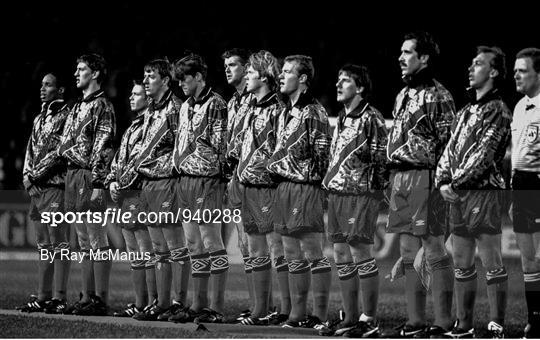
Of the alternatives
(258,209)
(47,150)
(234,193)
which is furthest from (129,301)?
(258,209)

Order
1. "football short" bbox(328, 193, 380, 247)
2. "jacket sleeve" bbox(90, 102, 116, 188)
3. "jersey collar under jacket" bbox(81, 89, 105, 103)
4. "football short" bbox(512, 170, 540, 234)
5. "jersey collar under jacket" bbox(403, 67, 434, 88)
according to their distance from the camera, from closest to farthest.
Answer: "football short" bbox(512, 170, 540, 234) < "jersey collar under jacket" bbox(403, 67, 434, 88) < "football short" bbox(328, 193, 380, 247) < "jacket sleeve" bbox(90, 102, 116, 188) < "jersey collar under jacket" bbox(81, 89, 105, 103)

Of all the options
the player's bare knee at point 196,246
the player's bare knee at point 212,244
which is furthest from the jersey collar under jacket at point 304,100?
the player's bare knee at point 196,246

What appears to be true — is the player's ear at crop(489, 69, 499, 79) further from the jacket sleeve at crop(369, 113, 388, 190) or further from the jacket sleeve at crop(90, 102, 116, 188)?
the jacket sleeve at crop(90, 102, 116, 188)

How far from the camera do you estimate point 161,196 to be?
38.4ft

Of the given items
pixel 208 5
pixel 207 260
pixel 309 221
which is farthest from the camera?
pixel 208 5

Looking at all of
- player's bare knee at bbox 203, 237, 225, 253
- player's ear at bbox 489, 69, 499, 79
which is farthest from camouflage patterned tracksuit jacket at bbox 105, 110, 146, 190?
player's ear at bbox 489, 69, 499, 79

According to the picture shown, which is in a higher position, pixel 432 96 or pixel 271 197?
pixel 432 96

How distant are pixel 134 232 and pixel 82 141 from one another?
105 centimetres

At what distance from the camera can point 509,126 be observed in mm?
9203

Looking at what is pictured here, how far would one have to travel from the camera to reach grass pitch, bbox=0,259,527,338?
406 inches

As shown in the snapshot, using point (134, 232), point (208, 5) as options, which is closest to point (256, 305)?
point (134, 232)

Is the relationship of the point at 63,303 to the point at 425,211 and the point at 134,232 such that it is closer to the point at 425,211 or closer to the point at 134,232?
the point at 134,232

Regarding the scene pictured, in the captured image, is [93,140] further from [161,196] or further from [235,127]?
[235,127]

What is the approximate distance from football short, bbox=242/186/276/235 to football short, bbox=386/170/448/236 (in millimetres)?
1602
